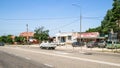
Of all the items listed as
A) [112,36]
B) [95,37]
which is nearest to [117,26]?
[112,36]

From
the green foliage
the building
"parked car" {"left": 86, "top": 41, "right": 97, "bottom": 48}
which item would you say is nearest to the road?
the green foliage

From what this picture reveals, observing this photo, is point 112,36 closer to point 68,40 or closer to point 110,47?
point 110,47

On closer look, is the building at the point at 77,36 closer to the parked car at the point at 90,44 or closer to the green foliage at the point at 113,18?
the green foliage at the point at 113,18

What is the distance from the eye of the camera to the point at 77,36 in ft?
332

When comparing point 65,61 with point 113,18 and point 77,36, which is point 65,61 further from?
point 77,36

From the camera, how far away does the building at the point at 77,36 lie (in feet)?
304

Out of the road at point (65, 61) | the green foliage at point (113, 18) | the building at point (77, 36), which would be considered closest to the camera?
the road at point (65, 61)

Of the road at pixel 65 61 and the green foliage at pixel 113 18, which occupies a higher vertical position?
the green foliage at pixel 113 18

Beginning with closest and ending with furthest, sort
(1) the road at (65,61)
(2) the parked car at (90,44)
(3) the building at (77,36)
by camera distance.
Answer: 1. (1) the road at (65,61)
2. (2) the parked car at (90,44)
3. (3) the building at (77,36)

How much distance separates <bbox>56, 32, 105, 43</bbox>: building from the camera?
9268 cm

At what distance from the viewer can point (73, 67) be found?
650 inches

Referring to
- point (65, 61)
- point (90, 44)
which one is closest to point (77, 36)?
point (90, 44)

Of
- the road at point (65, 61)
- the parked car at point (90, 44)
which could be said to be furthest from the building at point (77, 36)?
the road at point (65, 61)

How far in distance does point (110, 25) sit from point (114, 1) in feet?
21.9
